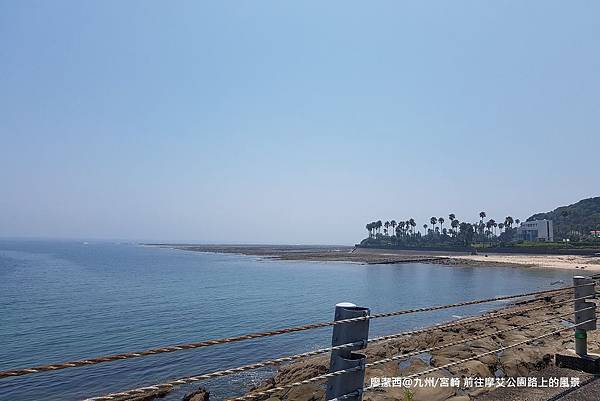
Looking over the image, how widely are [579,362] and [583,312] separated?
63 cm

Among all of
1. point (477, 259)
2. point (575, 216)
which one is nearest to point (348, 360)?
point (477, 259)

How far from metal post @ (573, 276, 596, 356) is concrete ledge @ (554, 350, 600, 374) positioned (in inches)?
3.5

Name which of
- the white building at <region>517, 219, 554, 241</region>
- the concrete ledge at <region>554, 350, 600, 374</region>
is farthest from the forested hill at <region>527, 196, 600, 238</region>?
the concrete ledge at <region>554, 350, 600, 374</region>

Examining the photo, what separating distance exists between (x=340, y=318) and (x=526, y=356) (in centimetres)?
880

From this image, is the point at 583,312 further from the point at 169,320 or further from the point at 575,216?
the point at 575,216

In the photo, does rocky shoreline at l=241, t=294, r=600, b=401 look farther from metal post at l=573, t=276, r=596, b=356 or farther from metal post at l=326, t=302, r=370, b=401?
metal post at l=326, t=302, r=370, b=401

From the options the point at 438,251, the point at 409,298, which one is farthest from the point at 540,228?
the point at 409,298

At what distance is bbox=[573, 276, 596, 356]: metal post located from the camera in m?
5.47

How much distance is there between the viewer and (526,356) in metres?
9.55

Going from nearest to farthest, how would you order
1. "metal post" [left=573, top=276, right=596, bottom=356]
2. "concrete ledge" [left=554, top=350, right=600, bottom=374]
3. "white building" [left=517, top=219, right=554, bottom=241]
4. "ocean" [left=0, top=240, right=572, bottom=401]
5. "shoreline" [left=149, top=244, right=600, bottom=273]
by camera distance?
"concrete ledge" [left=554, top=350, right=600, bottom=374], "metal post" [left=573, top=276, right=596, bottom=356], "ocean" [left=0, top=240, right=572, bottom=401], "shoreline" [left=149, top=244, right=600, bottom=273], "white building" [left=517, top=219, right=554, bottom=241]

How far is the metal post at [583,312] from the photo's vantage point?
5.47 meters

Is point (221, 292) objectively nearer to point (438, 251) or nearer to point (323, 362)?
point (323, 362)

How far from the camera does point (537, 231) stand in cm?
11775

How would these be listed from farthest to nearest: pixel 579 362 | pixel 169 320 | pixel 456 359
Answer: pixel 169 320
pixel 456 359
pixel 579 362
